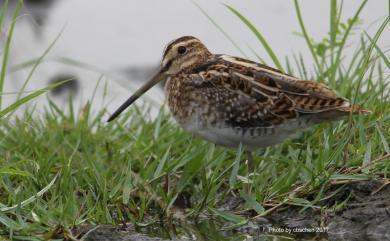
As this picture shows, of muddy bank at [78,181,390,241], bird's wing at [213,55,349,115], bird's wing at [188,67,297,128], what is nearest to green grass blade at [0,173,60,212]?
muddy bank at [78,181,390,241]

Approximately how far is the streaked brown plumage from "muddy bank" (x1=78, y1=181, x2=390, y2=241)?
0.52 m

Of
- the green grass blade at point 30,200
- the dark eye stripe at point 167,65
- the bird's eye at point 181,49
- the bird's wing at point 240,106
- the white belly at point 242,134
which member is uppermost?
the bird's eye at point 181,49

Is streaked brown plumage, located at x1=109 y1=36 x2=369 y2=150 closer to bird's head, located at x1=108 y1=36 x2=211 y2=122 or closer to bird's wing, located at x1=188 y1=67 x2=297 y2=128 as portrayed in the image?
bird's wing, located at x1=188 y1=67 x2=297 y2=128

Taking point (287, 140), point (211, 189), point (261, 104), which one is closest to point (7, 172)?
point (211, 189)

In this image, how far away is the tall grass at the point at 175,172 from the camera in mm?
4367

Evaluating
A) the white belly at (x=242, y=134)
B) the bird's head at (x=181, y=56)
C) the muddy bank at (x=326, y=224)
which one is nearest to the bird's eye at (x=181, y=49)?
the bird's head at (x=181, y=56)

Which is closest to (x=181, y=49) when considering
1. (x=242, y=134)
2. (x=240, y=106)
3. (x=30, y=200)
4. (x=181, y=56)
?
(x=181, y=56)

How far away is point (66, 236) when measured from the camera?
4090mm

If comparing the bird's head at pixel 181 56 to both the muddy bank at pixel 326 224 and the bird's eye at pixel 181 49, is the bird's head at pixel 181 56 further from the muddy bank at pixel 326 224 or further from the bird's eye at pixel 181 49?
the muddy bank at pixel 326 224

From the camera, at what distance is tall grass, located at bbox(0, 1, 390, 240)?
4367mm

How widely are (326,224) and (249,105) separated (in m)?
0.89

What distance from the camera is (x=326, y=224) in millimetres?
4266

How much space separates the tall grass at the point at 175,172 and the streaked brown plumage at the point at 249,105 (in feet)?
0.44

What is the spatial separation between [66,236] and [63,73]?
4.54m
